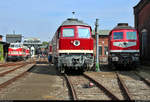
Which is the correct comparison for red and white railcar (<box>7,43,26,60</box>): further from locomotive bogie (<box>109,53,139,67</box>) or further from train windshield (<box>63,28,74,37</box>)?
train windshield (<box>63,28,74,37</box>)

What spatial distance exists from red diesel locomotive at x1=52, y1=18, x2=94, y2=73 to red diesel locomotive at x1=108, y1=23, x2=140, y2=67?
327 centimetres

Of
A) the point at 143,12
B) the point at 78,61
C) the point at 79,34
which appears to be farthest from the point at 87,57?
the point at 143,12

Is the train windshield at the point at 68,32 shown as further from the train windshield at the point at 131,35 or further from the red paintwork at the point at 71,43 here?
the train windshield at the point at 131,35

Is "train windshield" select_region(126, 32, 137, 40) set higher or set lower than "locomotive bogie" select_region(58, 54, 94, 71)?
higher

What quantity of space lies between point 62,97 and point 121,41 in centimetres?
1056

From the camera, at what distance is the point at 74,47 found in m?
13.8

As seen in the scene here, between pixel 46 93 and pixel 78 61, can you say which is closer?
pixel 46 93

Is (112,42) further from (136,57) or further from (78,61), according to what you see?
(78,61)

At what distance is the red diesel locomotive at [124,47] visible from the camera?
1627 centimetres

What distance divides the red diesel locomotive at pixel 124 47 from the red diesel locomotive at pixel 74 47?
327cm

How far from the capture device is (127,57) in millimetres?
16234

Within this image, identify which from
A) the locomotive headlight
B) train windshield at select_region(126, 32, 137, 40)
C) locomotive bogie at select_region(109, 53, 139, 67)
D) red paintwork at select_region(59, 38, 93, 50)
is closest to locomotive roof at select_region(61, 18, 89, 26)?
red paintwork at select_region(59, 38, 93, 50)

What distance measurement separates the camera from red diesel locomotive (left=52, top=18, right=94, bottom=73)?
13484 millimetres

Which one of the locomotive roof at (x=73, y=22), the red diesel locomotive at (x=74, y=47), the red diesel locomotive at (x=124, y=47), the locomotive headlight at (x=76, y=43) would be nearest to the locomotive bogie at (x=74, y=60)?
the red diesel locomotive at (x=74, y=47)
